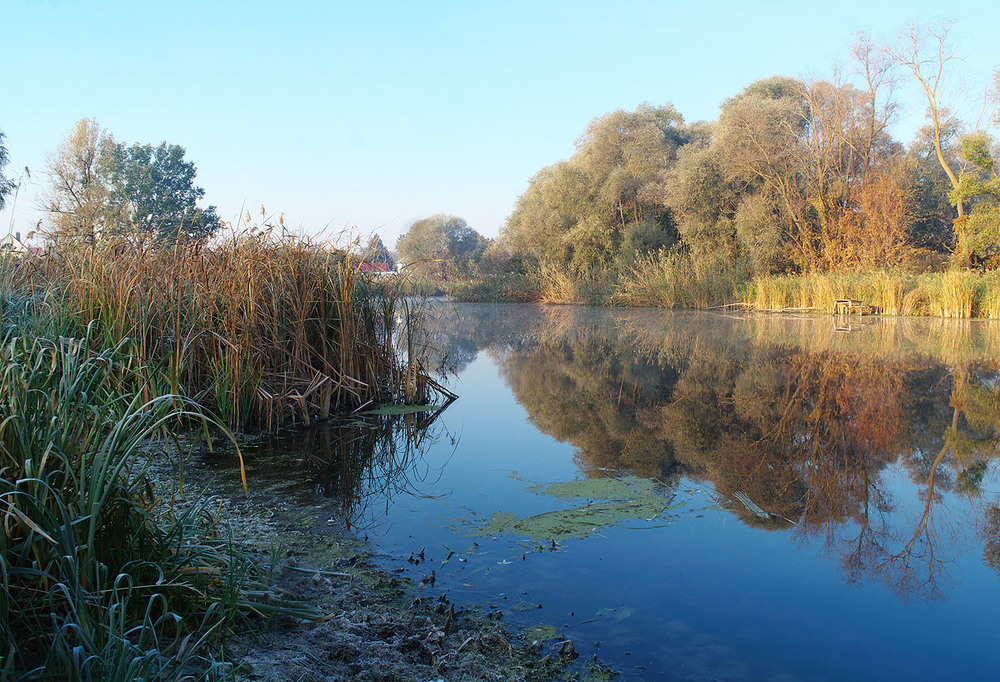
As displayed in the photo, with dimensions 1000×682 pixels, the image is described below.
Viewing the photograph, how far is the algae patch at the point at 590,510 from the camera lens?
9.66 ft

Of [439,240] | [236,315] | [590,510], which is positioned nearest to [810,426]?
[590,510]

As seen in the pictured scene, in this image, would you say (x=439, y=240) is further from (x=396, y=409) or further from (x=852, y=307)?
(x=396, y=409)

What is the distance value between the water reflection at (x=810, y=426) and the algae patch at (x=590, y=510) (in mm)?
267

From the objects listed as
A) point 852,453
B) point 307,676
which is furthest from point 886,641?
point 852,453

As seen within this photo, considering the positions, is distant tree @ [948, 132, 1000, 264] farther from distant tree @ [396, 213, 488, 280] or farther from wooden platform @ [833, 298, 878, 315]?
distant tree @ [396, 213, 488, 280]

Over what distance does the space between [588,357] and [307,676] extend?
24.5 feet

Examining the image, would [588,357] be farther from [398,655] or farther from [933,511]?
[398,655]

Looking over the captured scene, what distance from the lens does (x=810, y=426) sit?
4.83m

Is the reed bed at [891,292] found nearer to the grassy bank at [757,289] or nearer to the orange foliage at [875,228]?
the grassy bank at [757,289]

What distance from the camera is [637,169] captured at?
2688cm

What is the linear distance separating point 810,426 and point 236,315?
409 cm

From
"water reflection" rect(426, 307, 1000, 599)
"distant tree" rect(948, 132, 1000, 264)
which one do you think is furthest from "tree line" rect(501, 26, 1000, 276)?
"water reflection" rect(426, 307, 1000, 599)

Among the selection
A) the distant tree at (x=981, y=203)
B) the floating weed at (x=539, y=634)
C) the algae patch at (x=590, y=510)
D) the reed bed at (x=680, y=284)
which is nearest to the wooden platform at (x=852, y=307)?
the reed bed at (x=680, y=284)

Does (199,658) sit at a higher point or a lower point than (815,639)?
higher
